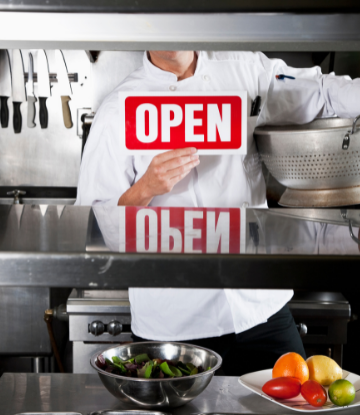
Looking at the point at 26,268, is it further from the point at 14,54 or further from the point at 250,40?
the point at 14,54

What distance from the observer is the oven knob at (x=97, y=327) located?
5.58 feet

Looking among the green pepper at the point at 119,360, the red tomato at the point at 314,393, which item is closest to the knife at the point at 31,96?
the green pepper at the point at 119,360

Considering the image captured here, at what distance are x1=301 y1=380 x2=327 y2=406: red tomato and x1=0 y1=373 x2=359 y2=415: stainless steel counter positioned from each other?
42 mm

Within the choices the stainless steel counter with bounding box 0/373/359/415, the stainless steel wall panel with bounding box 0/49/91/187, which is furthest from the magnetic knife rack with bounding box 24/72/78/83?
the stainless steel counter with bounding box 0/373/359/415

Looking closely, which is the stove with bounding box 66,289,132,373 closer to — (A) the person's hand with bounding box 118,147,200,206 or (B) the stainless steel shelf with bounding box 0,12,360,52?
(A) the person's hand with bounding box 118,147,200,206

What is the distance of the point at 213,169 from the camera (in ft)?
4.48

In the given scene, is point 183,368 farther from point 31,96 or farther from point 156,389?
point 31,96

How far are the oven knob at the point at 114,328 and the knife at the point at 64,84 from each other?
1.11m

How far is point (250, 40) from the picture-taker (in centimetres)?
52

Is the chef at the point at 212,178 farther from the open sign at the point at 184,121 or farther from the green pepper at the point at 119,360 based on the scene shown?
the green pepper at the point at 119,360

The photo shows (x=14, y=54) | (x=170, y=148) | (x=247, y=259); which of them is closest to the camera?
(x=247, y=259)

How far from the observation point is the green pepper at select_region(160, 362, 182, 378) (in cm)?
83

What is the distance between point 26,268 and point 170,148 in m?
0.80

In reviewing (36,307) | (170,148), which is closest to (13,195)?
(36,307)
